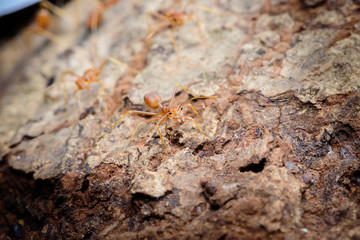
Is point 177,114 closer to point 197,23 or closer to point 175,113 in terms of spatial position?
point 175,113

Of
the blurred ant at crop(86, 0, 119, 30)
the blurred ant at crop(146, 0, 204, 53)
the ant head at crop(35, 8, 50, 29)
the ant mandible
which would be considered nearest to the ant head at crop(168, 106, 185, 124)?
the ant mandible

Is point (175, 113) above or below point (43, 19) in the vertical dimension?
below

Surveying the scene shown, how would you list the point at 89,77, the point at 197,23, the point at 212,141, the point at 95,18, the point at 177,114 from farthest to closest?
the point at 95,18, the point at 197,23, the point at 89,77, the point at 177,114, the point at 212,141

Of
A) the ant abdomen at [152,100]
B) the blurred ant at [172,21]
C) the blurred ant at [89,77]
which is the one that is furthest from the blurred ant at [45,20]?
the ant abdomen at [152,100]

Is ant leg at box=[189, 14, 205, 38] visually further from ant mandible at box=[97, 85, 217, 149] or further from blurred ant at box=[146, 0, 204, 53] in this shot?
ant mandible at box=[97, 85, 217, 149]

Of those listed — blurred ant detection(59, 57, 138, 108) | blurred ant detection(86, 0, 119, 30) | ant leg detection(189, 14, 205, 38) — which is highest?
blurred ant detection(86, 0, 119, 30)

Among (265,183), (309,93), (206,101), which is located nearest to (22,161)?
(206,101)

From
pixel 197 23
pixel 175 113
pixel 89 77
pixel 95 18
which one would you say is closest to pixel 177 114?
pixel 175 113
